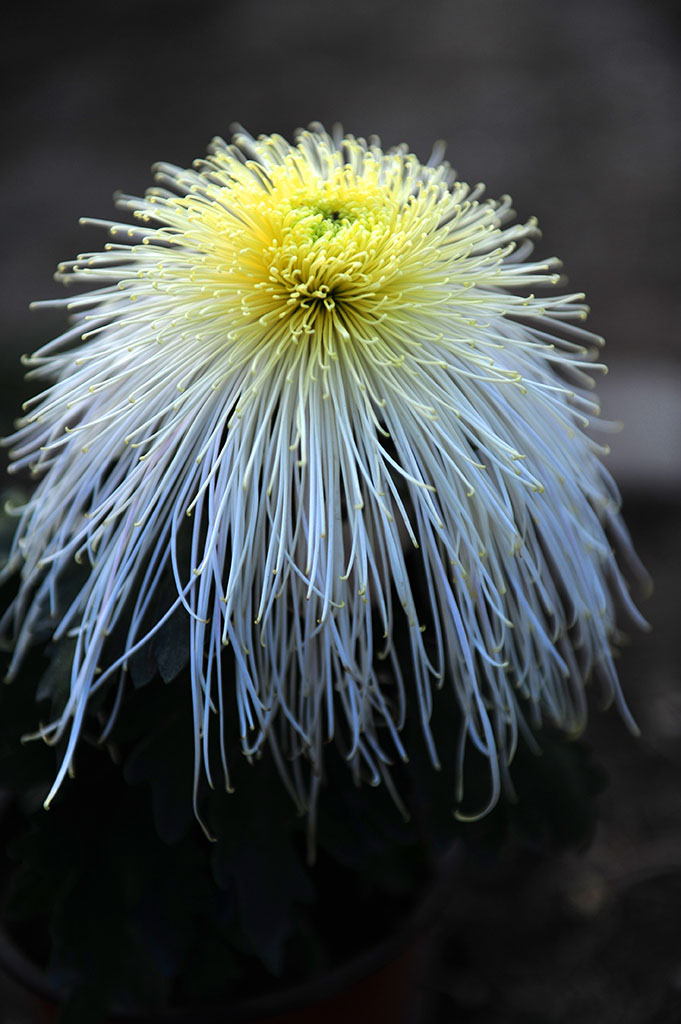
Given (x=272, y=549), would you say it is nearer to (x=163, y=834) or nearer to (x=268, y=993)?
(x=163, y=834)

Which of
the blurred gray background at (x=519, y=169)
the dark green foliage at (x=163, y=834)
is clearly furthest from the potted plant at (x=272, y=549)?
the blurred gray background at (x=519, y=169)

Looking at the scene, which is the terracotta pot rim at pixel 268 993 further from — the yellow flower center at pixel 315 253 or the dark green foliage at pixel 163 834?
the yellow flower center at pixel 315 253

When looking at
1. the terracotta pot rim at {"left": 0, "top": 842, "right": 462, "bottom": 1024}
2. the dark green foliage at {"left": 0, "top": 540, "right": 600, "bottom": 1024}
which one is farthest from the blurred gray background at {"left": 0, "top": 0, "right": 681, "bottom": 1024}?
the dark green foliage at {"left": 0, "top": 540, "right": 600, "bottom": 1024}

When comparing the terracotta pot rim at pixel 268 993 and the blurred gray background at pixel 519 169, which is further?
the blurred gray background at pixel 519 169

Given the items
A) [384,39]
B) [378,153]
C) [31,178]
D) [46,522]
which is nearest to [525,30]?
[384,39]

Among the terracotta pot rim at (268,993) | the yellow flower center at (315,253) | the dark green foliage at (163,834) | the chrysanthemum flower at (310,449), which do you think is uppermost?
the yellow flower center at (315,253)

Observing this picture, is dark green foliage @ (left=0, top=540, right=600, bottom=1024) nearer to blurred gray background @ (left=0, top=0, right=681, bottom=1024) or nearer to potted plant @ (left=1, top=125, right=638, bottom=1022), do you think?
potted plant @ (left=1, top=125, right=638, bottom=1022)

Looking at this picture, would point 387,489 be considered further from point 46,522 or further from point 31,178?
point 31,178
